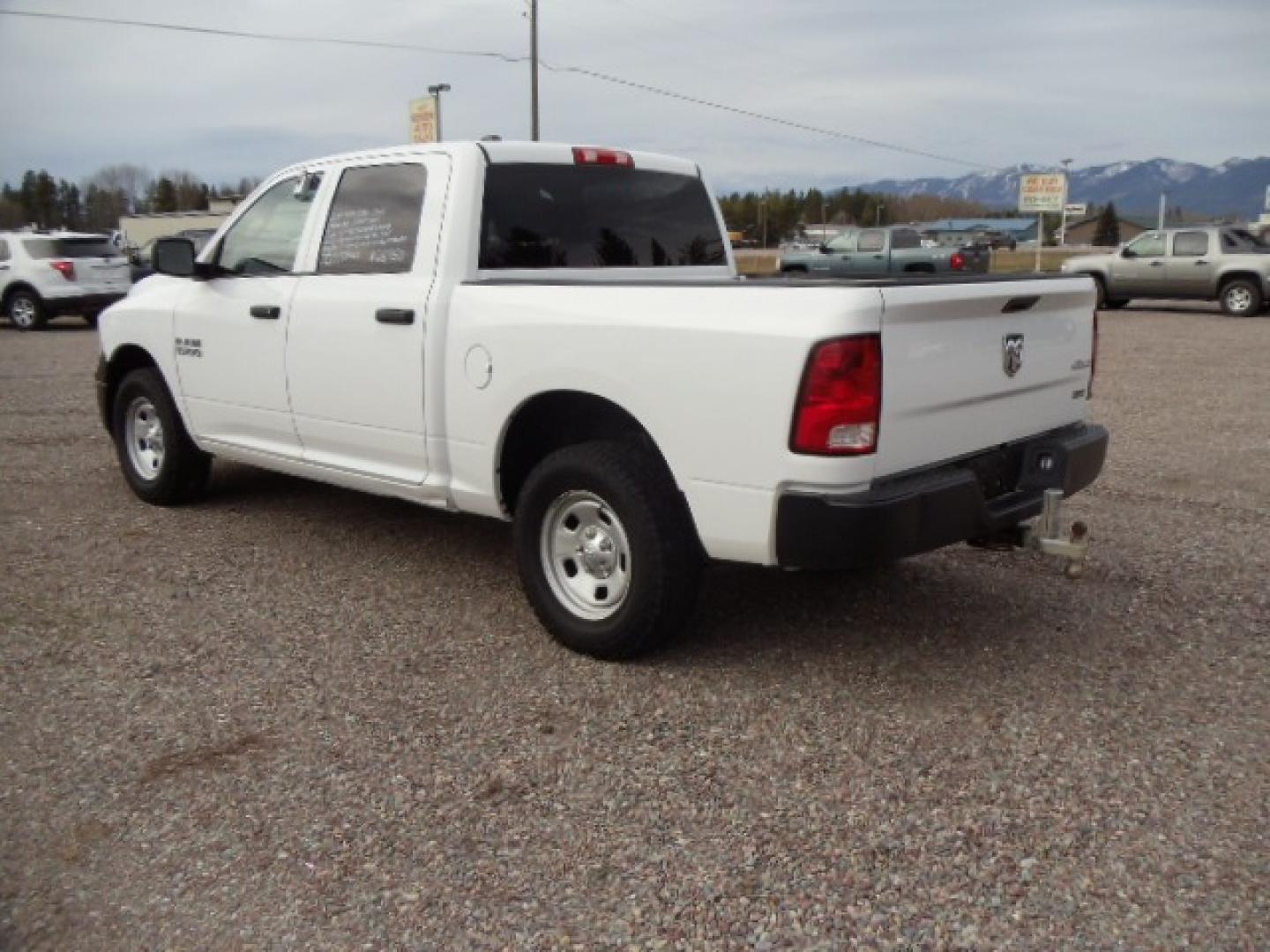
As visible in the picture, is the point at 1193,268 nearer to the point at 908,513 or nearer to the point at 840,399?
the point at 908,513

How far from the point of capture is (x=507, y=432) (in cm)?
419

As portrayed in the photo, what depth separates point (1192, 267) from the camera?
66.5 feet

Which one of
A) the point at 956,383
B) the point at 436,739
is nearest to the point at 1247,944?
the point at 956,383

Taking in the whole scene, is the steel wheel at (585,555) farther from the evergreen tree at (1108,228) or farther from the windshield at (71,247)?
the evergreen tree at (1108,228)

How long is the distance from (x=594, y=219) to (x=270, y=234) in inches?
64.5

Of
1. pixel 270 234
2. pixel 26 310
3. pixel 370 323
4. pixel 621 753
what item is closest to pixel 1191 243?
pixel 270 234

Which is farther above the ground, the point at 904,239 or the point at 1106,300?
the point at 904,239

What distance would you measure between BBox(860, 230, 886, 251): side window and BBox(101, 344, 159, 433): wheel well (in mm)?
22476

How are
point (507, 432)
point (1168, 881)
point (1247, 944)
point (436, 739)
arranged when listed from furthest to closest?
point (507, 432) < point (436, 739) < point (1168, 881) < point (1247, 944)

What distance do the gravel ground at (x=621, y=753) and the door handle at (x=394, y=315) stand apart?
1.20 meters

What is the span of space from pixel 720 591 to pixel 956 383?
5.36 ft

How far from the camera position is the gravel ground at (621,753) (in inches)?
100

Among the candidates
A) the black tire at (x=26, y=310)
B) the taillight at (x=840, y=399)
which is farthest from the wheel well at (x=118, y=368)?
the black tire at (x=26, y=310)

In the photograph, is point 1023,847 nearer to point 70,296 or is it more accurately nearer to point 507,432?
point 507,432
